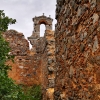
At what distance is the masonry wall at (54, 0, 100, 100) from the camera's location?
85.7 inches

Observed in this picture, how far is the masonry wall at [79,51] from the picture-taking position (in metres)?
2.18

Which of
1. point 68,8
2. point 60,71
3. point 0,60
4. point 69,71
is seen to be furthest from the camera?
point 0,60

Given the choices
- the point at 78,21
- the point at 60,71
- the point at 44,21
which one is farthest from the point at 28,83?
the point at 44,21

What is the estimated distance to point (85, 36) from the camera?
246cm

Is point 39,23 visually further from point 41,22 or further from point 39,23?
point 41,22

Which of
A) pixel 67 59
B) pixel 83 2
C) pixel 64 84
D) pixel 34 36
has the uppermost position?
pixel 34 36

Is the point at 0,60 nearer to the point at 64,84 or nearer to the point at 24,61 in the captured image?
the point at 64,84

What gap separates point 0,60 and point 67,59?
10.4 feet

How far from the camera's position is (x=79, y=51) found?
2.65 m

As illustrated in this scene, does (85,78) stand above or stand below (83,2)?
below

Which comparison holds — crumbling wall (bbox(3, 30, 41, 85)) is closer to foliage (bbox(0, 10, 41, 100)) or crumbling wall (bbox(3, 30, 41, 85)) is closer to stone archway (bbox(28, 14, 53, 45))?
foliage (bbox(0, 10, 41, 100))

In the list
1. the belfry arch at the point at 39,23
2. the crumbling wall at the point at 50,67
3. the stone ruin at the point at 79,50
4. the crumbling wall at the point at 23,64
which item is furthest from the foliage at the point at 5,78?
the belfry arch at the point at 39,23

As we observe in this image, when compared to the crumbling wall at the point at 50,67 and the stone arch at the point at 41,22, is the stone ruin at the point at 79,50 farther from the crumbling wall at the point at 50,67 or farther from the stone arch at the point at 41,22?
the stone arch at the point at 41,22

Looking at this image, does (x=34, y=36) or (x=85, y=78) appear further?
(x=34, y=36)
